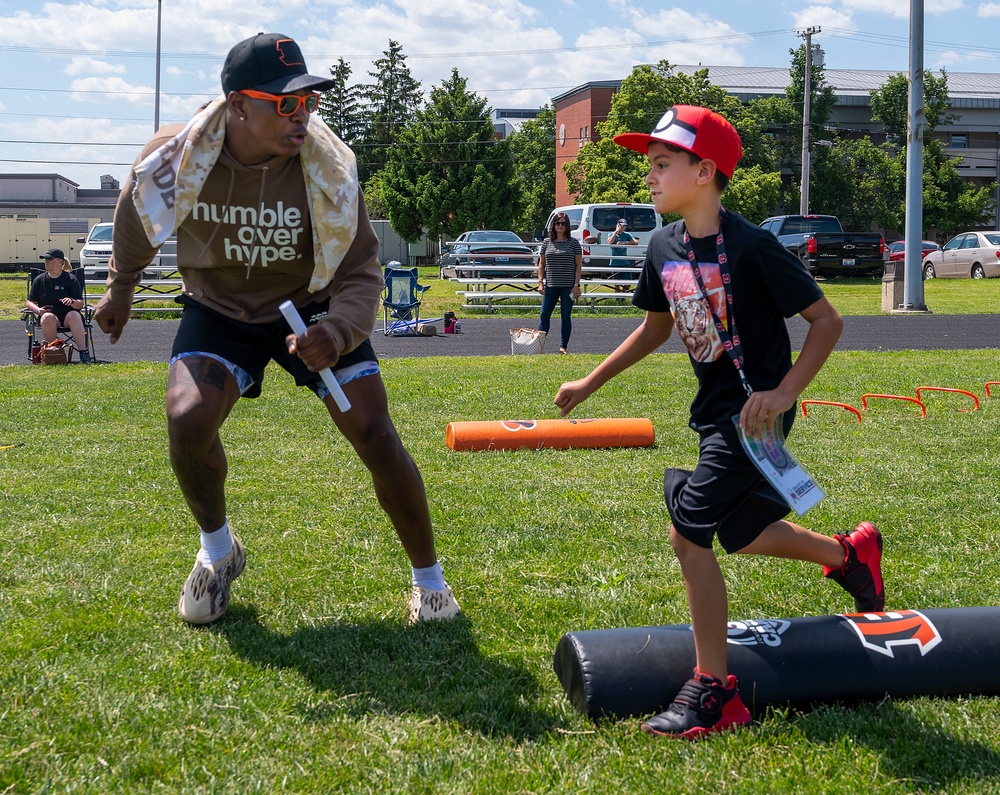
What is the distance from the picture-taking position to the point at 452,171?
56.5 metres

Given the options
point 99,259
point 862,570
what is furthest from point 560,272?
point 99,259

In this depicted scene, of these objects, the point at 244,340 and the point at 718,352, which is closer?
the point at 718,352

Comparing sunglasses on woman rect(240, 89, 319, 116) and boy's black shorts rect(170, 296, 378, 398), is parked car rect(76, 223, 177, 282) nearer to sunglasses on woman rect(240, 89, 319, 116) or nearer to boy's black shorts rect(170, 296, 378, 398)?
boy's black shorts rect(170, 296, 378, 398)

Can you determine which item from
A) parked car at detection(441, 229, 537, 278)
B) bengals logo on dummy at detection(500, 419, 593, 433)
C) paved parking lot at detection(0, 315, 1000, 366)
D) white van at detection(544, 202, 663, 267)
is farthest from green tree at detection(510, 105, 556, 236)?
bengals logo on dummy at detection(500, 419, 593, 433)

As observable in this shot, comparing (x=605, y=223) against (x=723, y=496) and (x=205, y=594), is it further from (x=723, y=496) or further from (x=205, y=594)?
(x=723, y=496)

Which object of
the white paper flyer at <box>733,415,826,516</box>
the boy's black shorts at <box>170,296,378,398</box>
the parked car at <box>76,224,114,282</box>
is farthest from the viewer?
the parked car at <box>76,224,114,282</box>

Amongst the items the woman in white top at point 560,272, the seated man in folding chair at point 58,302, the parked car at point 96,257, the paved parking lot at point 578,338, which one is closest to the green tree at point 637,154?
the parked car at point 96,257

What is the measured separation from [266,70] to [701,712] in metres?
2.38

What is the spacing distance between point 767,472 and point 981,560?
2153mm

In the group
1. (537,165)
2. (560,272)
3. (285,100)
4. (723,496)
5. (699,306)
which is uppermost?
(537,165)

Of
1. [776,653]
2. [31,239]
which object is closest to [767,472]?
[776,653]

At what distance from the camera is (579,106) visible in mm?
66875

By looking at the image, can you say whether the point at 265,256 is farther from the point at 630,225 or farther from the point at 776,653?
the point at 630,225

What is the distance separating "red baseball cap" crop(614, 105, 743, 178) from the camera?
10.1 ft
